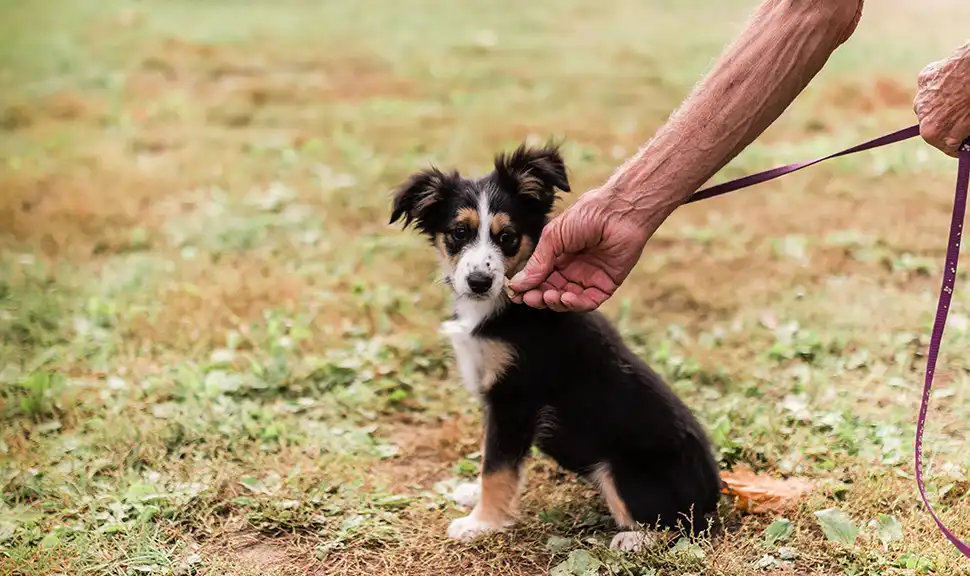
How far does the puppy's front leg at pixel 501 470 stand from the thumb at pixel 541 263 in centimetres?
48

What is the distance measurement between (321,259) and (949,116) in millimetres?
4116

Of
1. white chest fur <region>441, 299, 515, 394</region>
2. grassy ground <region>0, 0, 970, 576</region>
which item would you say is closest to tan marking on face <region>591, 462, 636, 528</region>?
grassy ground <region>0, 0, 970, 576</region>

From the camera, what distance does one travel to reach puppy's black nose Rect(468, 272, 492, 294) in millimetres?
3344

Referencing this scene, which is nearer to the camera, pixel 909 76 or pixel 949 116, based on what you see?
pixel 949 116

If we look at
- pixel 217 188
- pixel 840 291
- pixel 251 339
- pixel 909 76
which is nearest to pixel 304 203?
pixel 217 188

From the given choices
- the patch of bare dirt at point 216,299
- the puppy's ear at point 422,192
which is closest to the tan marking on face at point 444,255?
the puppy's ear at point 422,192

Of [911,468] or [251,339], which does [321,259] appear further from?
[911,468]

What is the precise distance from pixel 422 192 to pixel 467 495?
1.17 meters

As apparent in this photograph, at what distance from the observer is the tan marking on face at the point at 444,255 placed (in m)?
3.53

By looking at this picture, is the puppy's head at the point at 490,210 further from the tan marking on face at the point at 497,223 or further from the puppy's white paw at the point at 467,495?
the puppy's white paw at the point at 467,495

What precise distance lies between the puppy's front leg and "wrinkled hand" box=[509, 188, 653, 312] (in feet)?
1.47

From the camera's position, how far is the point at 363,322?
5262 mm

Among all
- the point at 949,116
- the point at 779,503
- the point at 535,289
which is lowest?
the point at 779,503

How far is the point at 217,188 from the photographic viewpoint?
293 inches
